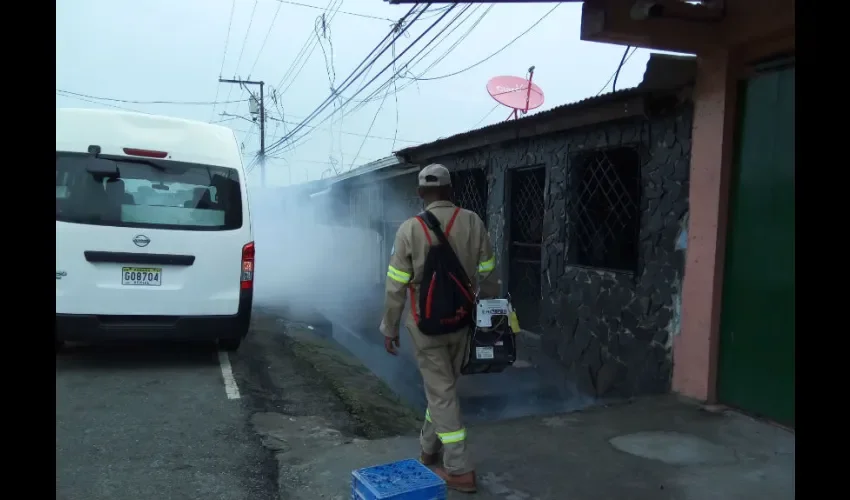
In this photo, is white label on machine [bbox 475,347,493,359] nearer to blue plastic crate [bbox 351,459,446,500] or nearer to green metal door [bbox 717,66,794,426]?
blue plastic crate [bbox 351,459,446,500]

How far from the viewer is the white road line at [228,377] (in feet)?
18.0

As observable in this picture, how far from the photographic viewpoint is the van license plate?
233 inches

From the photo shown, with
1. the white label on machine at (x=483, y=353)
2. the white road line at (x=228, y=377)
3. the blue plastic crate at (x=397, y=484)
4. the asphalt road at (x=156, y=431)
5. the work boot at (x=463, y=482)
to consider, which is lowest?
the asphalt road at (x=156, y=431)

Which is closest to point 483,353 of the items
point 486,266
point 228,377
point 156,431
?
point 486,266

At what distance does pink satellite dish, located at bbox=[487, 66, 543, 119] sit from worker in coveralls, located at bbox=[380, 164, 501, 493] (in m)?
6.08

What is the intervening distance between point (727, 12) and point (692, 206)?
1.46 meters

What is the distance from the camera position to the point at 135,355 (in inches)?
266

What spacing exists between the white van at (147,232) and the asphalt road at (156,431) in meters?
0.45

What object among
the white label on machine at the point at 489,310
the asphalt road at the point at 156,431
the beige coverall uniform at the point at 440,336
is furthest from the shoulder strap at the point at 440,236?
the asphalt road at the point at 156,431

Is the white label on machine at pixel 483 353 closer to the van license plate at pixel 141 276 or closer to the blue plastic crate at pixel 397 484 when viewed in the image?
the blue plastic crate at pixel 397 484

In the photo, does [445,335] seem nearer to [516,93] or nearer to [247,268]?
[247,268]

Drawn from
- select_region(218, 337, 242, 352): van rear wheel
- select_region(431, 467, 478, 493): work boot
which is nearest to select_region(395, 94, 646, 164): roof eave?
select_region(431, 467, 478, 493): work boot
